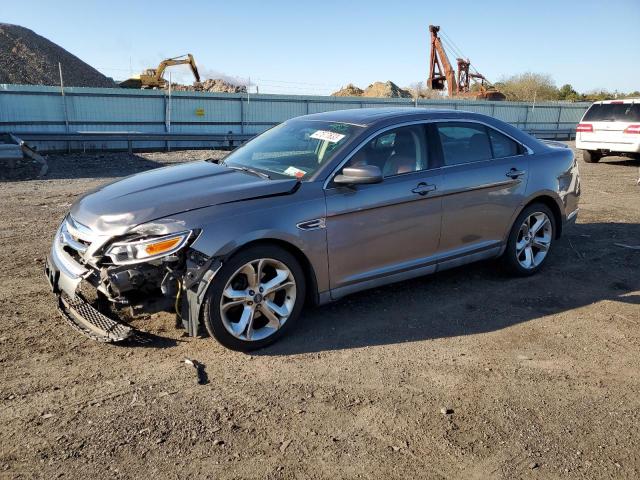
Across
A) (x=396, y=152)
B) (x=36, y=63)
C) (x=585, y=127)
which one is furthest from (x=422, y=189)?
(x=36, y=63)

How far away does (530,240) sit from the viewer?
5.66m

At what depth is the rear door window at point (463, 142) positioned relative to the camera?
500 centimetres

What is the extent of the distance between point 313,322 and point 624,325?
2.66 m

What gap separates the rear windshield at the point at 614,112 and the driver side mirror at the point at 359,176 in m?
13.0

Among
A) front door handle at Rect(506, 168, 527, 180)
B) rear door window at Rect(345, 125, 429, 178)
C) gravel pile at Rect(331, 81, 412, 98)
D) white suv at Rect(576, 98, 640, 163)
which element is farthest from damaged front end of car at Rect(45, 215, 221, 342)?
gravel pile at Rect(331, 81, 412, 98)

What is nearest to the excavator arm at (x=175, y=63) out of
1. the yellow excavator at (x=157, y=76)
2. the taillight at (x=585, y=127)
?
the yellow excavator at (x=157, y=76)

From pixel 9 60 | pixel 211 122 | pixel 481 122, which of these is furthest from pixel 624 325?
pixel 9 60

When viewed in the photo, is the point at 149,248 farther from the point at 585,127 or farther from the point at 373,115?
the point at 585,127

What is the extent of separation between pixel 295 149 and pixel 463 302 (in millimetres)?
2082

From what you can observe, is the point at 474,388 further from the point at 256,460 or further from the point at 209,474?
the point at 209,474

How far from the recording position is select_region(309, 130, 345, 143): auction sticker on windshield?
4578mm

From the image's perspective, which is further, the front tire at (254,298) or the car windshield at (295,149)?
the car windshield at (295,149)

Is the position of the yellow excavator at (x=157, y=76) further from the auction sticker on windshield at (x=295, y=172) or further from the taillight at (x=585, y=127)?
the auction sticker on windshield at (x=295, y=172)

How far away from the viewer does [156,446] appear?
2.86 meters
